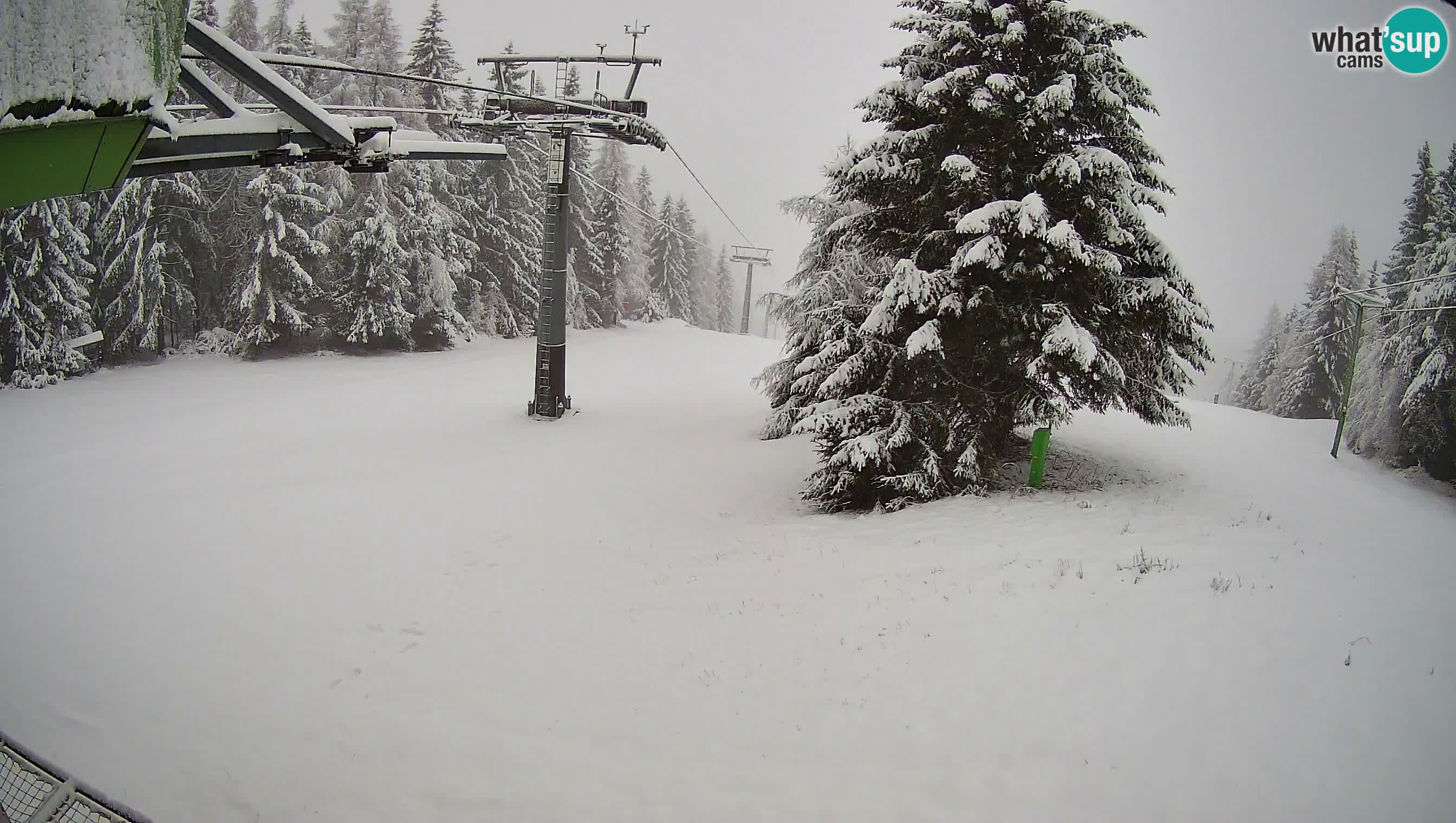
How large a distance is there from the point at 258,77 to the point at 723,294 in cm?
7063

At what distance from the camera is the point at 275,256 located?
83.5 ft

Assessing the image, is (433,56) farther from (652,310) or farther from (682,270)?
(682,270)

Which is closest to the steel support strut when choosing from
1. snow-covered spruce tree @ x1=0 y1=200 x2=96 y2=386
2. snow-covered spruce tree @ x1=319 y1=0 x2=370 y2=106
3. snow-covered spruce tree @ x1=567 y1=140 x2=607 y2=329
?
snow-covered spruce tree @ x1=0 y1=200 x2=96 y2=386

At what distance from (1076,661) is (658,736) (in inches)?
146


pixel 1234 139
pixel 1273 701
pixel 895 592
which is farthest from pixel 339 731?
pixel 1234 139

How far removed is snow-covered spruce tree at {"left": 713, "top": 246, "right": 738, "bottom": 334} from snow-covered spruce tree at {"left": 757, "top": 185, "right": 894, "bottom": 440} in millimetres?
57046

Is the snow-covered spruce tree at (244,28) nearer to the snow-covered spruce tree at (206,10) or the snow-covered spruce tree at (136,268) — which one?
the snow-covered spruce tree at (206,10)

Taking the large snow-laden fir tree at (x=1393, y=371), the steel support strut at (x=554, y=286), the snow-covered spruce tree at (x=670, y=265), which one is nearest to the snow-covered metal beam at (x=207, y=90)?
the steel support strut at (x=554, y=286)

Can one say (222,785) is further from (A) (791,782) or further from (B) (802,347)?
(B) (802,347)

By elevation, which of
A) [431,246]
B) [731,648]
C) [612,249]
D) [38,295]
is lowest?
[731,648]

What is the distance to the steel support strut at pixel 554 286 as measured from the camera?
18781 millimetres

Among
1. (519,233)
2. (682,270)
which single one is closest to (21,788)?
(519,233)

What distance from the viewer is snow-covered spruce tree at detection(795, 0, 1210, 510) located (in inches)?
384

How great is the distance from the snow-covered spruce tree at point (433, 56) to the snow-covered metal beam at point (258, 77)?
2752 centimetres
